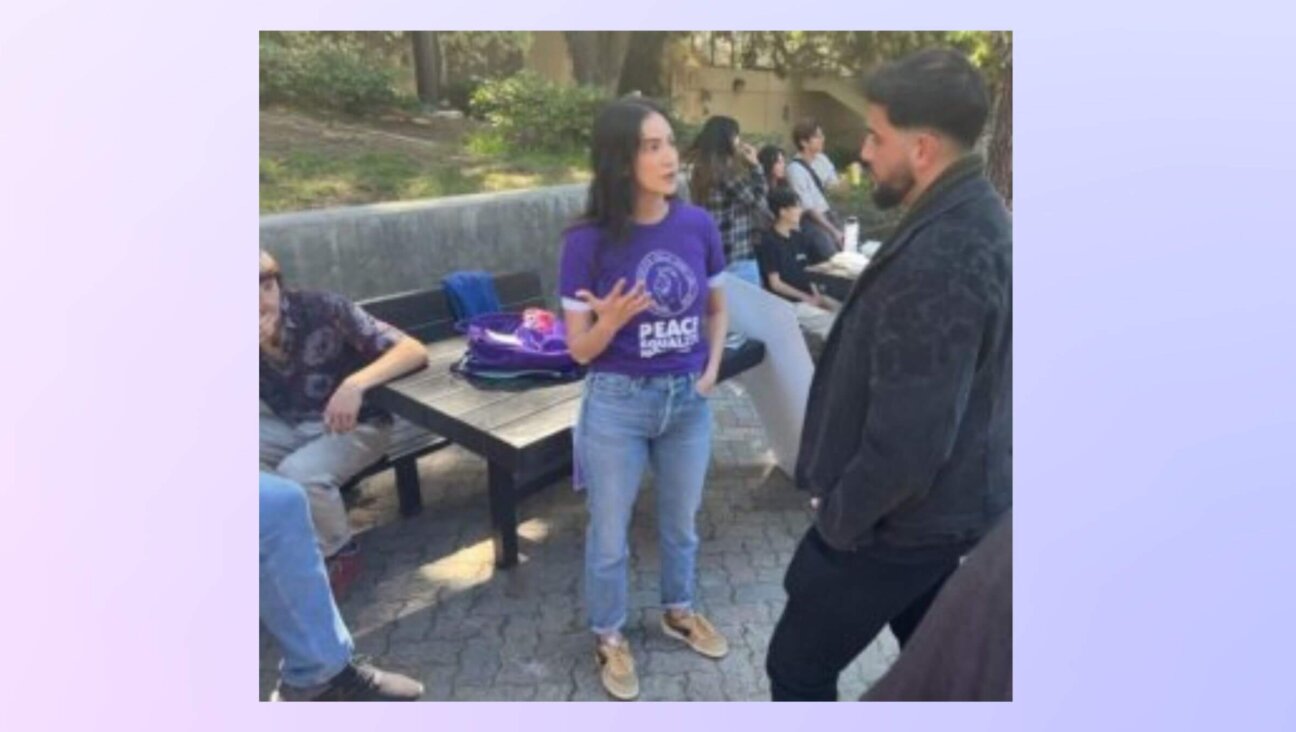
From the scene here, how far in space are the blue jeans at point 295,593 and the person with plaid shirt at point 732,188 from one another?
1830 millimetres

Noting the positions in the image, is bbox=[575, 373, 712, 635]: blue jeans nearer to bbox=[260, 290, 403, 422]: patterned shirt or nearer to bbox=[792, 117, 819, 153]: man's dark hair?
bbox=[260, 290, 403, 422]: patterned shirt

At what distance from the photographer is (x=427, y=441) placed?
9.11 ft

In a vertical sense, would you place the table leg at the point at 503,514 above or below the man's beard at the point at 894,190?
below

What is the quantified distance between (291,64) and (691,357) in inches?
40.8

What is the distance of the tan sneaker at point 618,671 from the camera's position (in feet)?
7.04

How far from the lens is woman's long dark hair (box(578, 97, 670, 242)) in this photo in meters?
1.85

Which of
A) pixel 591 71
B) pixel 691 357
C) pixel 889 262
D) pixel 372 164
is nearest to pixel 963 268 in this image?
pixel 889 262

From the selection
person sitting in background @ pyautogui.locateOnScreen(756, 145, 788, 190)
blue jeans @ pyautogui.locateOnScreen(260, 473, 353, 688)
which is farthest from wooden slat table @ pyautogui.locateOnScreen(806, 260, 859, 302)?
blue jeans @ pyautogui.locateOnScreen(260, 473, 353, 688)

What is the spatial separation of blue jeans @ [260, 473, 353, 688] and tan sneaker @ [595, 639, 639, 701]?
58 centimetres

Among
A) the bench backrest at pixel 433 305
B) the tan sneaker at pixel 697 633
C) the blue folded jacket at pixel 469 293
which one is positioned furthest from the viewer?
the blue folded jacket at pixel 469 293

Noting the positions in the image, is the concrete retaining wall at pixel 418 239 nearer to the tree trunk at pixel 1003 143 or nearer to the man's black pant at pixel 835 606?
the tree trunk at pixel 1003 143

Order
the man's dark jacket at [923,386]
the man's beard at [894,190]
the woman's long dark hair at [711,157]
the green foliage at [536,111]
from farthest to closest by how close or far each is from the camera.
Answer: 1. the woman's long dark hair at [711,157]
2. the green foliage at [536,111]
3. the man's beard at [894,190]
4. the man's dark jacket at [923,386]

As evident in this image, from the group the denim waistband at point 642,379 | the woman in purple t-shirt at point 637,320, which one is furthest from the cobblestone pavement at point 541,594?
the denim waistband at point 642,379

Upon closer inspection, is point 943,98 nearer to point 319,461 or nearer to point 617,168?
point 617,168
